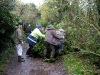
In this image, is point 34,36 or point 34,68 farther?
point 34,36

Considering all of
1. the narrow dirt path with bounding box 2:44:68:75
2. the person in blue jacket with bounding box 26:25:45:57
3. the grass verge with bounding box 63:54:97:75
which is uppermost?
the person in blue jacket with bounding box 26:25:45:57

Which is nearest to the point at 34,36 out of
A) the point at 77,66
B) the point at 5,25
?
the point at 5,25

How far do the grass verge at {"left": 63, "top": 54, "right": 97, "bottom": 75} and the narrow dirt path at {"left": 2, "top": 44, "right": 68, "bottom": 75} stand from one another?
1.03ft

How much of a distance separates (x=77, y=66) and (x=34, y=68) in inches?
76.3

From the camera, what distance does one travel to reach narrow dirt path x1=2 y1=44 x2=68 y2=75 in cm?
851

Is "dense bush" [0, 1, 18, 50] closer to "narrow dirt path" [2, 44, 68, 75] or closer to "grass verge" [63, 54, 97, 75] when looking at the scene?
"narrow dirt path" [2, 44, 68, 75]

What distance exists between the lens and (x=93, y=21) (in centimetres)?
802

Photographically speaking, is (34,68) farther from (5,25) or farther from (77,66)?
(5,25)

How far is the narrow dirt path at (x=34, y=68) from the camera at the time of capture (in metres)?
8.51

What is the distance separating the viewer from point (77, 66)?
29.0ft

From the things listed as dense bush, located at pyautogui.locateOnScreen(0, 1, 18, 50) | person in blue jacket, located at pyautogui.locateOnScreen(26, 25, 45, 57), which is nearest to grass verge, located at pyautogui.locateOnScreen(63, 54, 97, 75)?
person in blue jacket, located at pyautogui.locateOnScreen(26, 25, 45, 57)

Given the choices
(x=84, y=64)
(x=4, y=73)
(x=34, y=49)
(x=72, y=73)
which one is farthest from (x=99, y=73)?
(x=34, y=49)

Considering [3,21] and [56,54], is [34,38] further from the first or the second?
[3,21]

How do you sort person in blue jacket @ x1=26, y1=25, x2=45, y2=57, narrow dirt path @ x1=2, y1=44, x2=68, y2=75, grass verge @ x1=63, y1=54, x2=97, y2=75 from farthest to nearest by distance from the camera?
person in blue jacket @ x1=26, y1=25, x2=45, y2=57, narrow dirt path @ x1=2, y1=44, x2=68, y2=75, grass verge @ x1=63, y1=54, x2=97, y2=75
